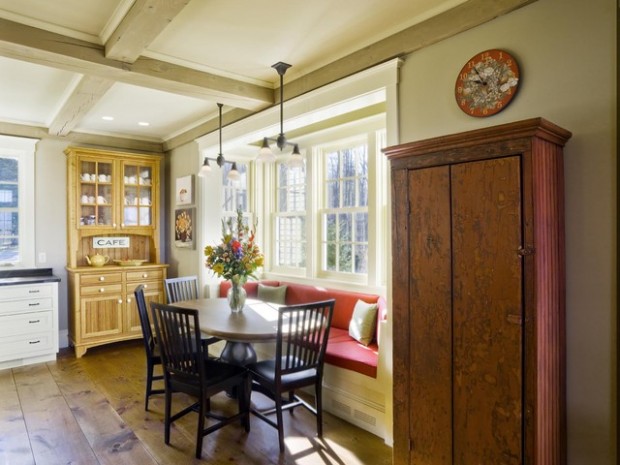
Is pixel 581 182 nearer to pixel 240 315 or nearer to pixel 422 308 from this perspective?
pixel 422 308

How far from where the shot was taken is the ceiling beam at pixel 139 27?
2.08m

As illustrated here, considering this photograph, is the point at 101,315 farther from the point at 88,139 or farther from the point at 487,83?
the point at 487,83

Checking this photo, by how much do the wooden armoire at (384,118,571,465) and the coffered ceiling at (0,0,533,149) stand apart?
0.88 metres

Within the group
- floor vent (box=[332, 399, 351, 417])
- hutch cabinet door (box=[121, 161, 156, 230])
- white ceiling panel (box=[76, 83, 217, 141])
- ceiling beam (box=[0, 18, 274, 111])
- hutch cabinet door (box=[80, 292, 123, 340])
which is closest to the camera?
ceiling beam (box=[0, 18, 274, 111])

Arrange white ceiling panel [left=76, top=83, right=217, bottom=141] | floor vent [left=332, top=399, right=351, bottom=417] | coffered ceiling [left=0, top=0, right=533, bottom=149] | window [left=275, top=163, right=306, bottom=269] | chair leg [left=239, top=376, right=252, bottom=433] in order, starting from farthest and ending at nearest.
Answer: window [left=275, top=163, right=306, bottom=269], white ceiling panel [left=76, top=83, right=217, bottom=141], floor vent [left=332, top=399, right=351, bottom=417], chair leg [left=239, top=376, right=252, bottom=433], coffered ceiling [left=0, top=0, right=533, bottom=149]

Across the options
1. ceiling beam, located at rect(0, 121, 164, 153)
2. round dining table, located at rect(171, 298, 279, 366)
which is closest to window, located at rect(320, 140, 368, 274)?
round dining table, located at rect(171, 298, 279, 366)

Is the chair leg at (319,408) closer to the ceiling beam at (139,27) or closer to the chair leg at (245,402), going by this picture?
the chair leg at (245,402)

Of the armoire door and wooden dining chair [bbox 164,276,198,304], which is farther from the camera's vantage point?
wooden dining chair [bbox 164,276,198,304]

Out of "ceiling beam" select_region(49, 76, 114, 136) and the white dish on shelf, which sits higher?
"ceiling beam" select_region(49, 76, 114, 136)

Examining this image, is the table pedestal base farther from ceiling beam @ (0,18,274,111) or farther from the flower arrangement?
ceiling beam @ (0,18,274,111)

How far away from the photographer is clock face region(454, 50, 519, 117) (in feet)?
6.64

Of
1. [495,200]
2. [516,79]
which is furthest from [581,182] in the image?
[516,79]

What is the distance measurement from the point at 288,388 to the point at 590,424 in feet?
5.35

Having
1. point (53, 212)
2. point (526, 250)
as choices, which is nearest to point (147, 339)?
point (53, 212)
